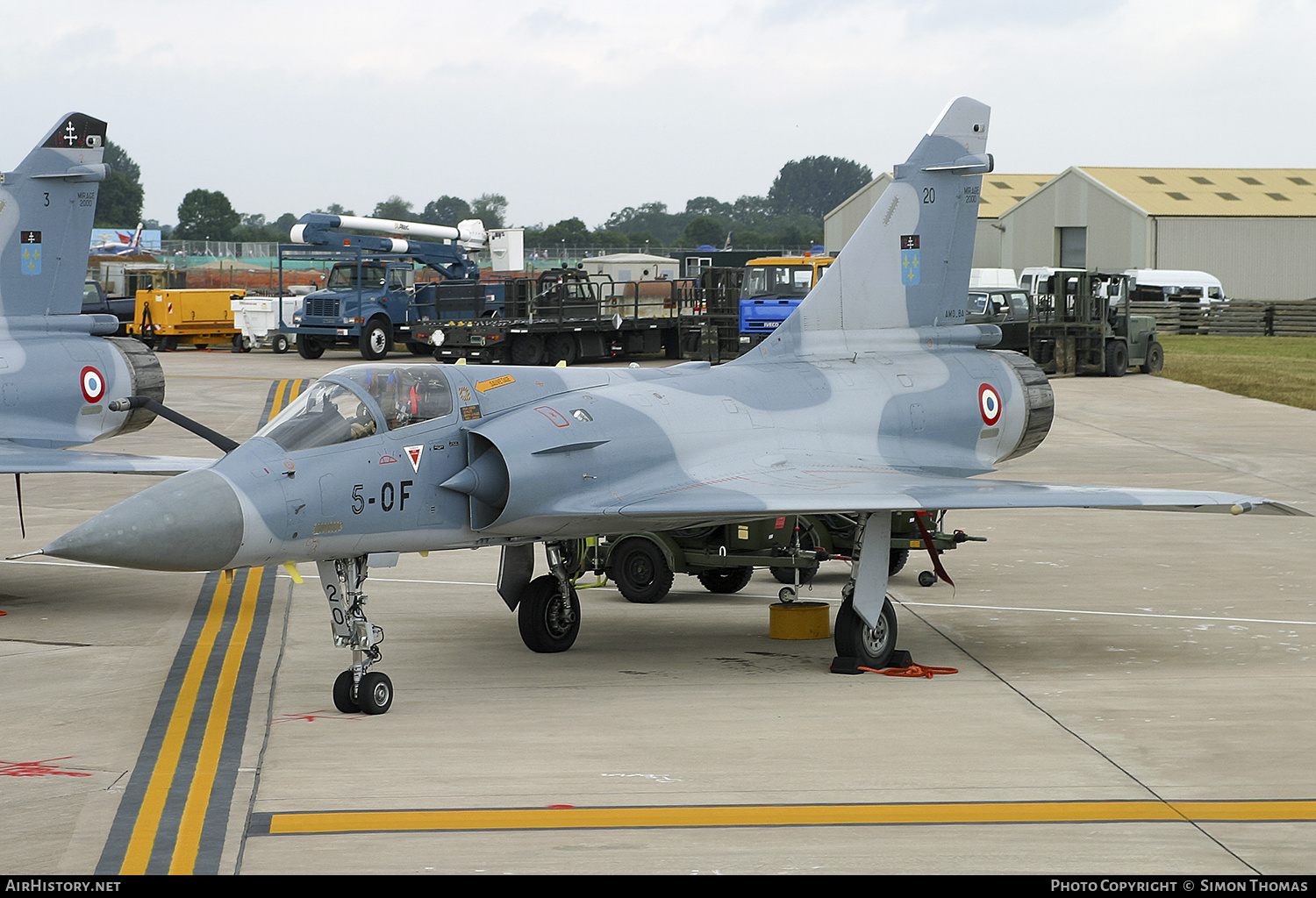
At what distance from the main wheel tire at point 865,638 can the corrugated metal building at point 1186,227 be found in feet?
200

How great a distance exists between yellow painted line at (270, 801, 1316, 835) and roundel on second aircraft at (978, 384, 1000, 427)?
20.1ft

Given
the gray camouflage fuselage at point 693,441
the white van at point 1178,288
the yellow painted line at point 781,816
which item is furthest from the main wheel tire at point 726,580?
the white van at point 1178,288

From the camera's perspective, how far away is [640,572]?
13789mm

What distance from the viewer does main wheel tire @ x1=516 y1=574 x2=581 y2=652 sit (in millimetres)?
11727

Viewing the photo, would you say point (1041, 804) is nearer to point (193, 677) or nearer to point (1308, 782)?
point (1308, 782)

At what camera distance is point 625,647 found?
1200cm

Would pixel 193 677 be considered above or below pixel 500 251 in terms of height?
below

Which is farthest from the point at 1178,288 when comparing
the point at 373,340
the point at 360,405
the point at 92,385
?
the point at 360,405

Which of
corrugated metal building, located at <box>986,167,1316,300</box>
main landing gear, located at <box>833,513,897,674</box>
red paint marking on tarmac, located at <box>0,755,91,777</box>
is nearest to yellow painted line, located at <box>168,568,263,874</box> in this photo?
red paint marking on tarmac, located at <box>0,755,91,777</box>

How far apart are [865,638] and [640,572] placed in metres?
3.25

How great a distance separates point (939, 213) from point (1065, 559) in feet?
15.1

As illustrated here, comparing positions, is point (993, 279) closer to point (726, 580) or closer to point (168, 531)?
point (726, 580)

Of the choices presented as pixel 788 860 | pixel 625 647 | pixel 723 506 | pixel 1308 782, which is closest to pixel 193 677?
pixel 625 647

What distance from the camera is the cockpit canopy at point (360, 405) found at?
32.1 ft
